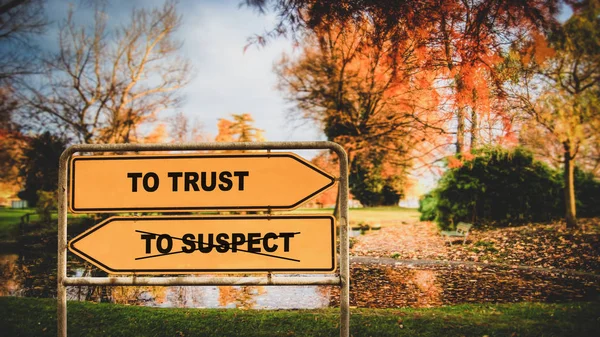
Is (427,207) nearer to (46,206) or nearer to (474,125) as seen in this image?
(474,125)

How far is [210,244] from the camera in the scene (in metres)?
2.61

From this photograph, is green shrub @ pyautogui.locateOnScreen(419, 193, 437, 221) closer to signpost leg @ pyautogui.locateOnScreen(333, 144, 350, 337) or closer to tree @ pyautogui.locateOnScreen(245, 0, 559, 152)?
tree @ pyautogui.locateOnScreen(245, 0, 559, 152)

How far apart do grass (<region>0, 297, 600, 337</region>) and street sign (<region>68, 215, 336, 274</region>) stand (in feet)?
5.58

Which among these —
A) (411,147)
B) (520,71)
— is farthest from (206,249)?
(411,147)

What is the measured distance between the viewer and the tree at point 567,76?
3291 mm

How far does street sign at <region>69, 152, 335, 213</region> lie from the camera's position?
2.58 m

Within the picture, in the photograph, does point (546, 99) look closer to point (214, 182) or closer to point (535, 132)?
point (535, 132)

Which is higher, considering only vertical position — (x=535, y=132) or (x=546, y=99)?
(x=546, y=99)

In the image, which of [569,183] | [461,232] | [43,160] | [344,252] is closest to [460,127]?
[344,252]

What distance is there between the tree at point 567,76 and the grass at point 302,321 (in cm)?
211

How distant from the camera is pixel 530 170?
37.6 feet

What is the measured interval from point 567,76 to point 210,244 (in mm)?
3792

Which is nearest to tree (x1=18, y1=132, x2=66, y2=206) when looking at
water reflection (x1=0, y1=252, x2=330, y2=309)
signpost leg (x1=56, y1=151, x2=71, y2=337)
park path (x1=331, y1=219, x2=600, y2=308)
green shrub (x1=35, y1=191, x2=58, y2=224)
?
green shrub (x1=35, y1=191, x2=58, y2=224)

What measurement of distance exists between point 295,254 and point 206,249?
665mm
